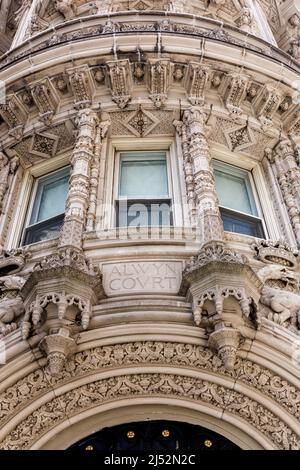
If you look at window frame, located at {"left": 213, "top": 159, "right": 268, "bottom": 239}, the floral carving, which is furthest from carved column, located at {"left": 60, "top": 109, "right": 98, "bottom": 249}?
window frame, located at {"left": 213, "top": 159, "right": 268, "bottom": 239}

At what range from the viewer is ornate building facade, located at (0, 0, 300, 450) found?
6.51m

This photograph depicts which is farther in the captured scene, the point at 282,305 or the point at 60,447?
the point at 282,305

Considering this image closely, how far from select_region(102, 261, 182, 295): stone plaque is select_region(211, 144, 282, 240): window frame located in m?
2.62

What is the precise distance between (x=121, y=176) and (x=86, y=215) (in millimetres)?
1969

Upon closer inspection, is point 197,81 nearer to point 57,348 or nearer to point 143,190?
point 143,190

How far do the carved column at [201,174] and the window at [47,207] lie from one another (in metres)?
2.36

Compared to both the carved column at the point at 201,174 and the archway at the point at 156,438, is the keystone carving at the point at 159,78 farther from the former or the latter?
the archway at the point at 156,438

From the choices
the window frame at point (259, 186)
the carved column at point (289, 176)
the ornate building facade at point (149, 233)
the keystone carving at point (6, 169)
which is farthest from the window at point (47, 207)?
the carved column at point (289, 176)

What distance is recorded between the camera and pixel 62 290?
661cm

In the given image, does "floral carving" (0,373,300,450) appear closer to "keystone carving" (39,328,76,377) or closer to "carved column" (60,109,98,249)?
"keystone carving" (39,328,76,377)

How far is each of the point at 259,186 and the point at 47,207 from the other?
13.2ft

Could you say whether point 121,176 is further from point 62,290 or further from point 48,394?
point 48,394

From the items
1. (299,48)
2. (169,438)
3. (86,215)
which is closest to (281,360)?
(169,438)

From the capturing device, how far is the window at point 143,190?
30.1 feet
